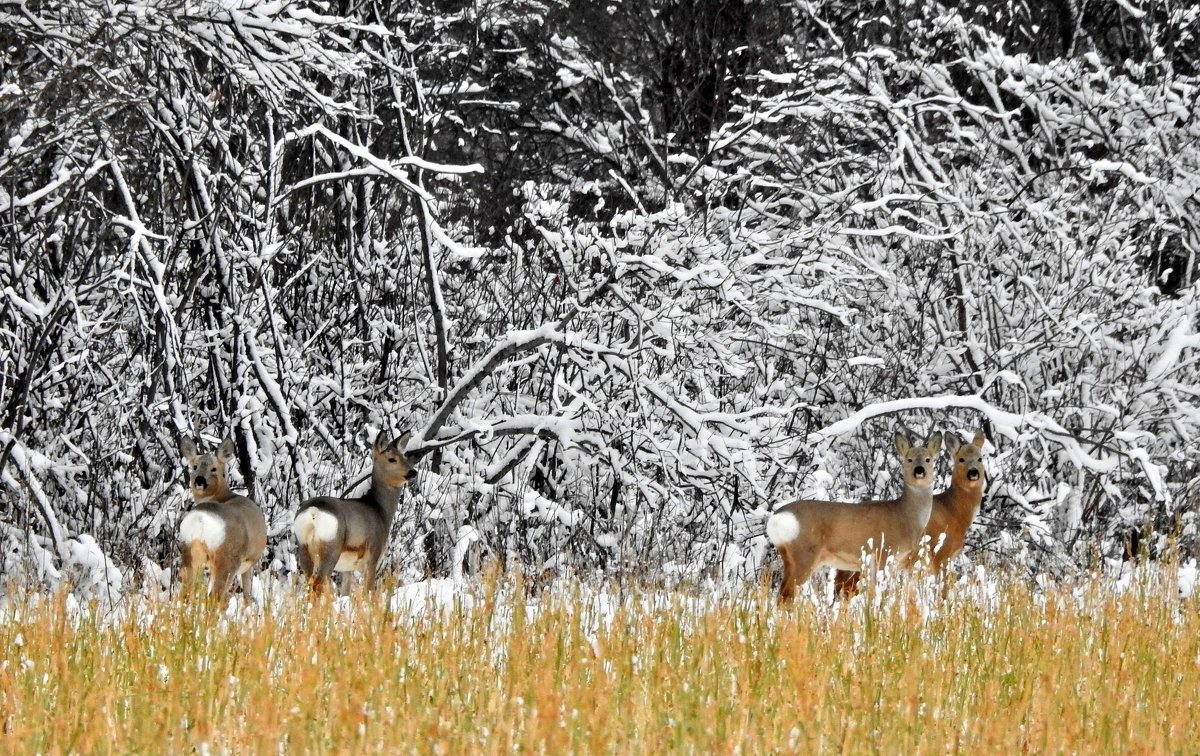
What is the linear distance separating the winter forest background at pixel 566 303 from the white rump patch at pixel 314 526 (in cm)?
82

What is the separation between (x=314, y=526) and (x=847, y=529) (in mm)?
2941

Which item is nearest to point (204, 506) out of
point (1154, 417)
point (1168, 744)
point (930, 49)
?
point (1168, 744)

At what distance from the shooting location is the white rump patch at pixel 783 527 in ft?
27.8

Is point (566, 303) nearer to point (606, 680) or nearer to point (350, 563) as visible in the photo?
point (350, 563)

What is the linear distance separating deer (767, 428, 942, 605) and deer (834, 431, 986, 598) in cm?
49

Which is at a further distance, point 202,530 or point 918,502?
point 918,502

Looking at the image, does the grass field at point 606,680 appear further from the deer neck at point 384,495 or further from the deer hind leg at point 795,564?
the deer neck at point 384,495

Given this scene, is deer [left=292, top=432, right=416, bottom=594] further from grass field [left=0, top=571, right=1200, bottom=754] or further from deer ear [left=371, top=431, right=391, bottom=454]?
grass field [left=0, top=571, right=1200, bottom=754]

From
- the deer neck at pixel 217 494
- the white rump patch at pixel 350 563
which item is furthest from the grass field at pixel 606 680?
the deer neck at pixel 217 494

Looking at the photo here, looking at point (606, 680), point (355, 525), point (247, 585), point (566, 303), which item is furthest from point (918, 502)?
point (606, 680)

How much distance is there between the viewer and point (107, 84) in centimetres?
779

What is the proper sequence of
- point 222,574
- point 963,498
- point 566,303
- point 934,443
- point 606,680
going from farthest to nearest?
point 566,303 < point 963,498 < point 934,443 < point 222,574 < point 606,680

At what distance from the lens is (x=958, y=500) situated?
9.88 metres

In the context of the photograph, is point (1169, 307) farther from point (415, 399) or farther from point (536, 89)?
point (536, 89)
